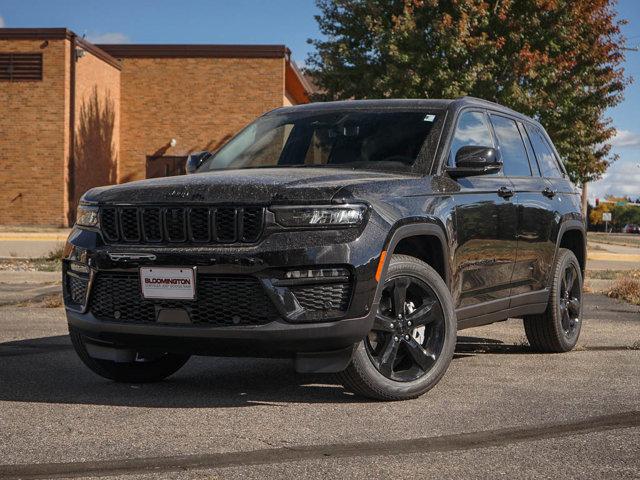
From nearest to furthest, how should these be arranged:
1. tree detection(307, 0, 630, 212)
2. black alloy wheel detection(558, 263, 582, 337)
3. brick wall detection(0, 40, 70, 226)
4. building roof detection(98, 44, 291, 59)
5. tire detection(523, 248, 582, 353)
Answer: tire detection(523, 248, 582, 353)
black alloy wheel detection(558, 263, 582, 337)
tree detection(307, 0, 630, 212)
brick wall detection(0, 40, 70, 226)
building roof detection(98, 44, 291, 59)

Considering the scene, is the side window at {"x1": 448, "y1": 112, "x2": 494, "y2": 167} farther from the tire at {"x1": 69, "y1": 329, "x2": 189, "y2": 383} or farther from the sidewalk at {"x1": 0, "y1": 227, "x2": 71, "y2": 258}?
the sidewalk at {"x1": 0, "y1": 227, "x2": 71, "y2": 258}

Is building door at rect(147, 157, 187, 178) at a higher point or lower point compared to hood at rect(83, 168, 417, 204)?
higher

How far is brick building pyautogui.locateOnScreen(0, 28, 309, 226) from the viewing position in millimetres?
32125

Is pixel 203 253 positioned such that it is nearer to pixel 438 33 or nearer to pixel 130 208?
pixel 130 208

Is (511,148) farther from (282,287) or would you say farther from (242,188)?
(282,287)

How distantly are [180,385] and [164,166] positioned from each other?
30608 millimetres

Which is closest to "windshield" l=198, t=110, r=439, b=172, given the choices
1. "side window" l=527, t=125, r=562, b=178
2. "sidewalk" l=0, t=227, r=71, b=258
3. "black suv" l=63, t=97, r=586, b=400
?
"black suv" l=63, t=97, r=586, b=400

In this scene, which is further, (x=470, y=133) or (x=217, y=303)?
(x=470, y=133)

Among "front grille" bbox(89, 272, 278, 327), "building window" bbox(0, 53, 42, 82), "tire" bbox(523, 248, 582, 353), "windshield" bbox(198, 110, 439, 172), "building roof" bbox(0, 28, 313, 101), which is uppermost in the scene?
"building roof" bbox(0, 28, 313, 101)

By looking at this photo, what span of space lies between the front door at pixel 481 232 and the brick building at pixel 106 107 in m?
25.3

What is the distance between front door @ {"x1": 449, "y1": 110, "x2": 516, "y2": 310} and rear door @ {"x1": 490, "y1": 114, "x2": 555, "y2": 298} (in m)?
0.15

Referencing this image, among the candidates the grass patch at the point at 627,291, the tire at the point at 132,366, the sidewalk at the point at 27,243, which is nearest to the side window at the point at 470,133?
the tire at the point at 132,366

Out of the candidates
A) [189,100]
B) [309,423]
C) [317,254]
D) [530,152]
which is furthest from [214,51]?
[309,423]

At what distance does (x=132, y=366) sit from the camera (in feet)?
20.7
